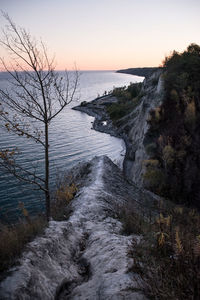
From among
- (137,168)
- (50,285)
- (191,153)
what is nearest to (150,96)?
(137,168)

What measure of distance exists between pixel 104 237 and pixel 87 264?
1173 millimetres

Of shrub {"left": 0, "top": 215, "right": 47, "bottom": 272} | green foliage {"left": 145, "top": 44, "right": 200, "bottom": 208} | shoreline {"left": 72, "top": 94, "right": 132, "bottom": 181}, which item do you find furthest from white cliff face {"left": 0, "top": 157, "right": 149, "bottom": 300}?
shoreline {"left": 72, "top": 94, "right": 132, "bottom": 181}

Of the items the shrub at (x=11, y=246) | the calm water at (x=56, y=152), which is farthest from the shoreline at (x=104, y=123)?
the shrub at (x=11, y=246)

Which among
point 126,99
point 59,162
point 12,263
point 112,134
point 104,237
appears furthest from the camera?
point 126,99

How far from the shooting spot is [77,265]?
5.05m

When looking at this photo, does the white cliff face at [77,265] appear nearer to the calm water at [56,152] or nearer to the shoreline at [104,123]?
the calm water at [56,152]

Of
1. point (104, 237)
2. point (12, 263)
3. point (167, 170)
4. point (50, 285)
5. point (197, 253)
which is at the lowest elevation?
point (167, 170)

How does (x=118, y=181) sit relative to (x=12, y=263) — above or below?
below

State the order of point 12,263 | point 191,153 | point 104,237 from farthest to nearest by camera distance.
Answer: point 191,153
point 104,237
point 12,263

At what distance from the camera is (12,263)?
3717mm

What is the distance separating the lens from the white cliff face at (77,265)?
11.1ft

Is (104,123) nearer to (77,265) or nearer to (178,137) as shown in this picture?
(178,137)

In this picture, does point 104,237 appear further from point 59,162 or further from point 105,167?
point 59,162

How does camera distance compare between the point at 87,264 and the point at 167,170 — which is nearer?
the point at 87,264
